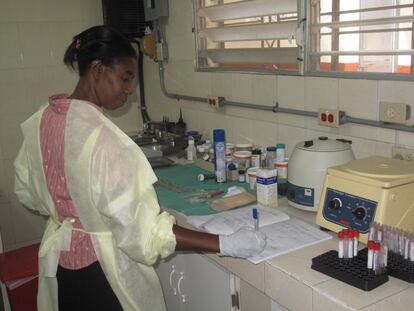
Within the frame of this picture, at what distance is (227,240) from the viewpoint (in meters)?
1.28

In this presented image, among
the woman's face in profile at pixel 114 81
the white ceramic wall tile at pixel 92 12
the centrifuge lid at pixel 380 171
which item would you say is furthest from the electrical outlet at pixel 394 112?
the white ceramic wall tile at pixel 92 12

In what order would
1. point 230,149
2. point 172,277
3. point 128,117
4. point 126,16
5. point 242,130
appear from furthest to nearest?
point 128,117, point 126,16, point 242,130, point 230,149, point 172,277

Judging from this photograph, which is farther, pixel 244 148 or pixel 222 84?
pixel 222 84

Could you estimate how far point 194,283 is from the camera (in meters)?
1.81

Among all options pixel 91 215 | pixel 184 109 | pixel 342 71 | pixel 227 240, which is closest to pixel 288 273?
pixel 227 240

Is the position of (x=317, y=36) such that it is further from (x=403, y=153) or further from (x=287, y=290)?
(x=287, y=290)

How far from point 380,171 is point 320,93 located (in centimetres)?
63

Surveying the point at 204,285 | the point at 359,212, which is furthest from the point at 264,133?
the point at 359,212

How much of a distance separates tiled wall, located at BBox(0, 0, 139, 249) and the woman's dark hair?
1.94m

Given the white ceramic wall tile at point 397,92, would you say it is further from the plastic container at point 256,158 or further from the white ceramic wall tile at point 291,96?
the plastic container at point 256,158

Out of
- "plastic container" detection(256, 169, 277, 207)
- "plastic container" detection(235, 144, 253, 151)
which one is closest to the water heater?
"plastic container" detection(235, 144, 253, 151)

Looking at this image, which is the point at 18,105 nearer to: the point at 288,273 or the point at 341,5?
the point at 341,5

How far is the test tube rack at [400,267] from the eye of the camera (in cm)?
115

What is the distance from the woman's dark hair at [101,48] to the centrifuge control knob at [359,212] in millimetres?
808
